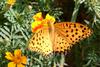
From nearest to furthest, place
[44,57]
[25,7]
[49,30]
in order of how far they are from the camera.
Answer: [49,30] < [44,57] < [25,7]

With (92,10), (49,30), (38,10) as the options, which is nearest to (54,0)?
(38,10)

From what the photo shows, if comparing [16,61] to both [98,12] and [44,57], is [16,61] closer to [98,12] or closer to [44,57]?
[44,57]

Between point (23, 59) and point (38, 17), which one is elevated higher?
point (38, 17)

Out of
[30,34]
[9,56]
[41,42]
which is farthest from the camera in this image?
[30,34]

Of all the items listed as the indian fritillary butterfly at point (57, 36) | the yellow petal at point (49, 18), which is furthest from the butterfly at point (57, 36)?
the yellow petal at point (49, 18)

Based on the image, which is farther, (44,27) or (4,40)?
(4,40)

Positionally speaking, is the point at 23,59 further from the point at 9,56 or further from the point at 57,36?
the point at 57,36

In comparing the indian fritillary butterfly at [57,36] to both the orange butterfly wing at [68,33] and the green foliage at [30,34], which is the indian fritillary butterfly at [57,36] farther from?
the green foliage at [30,34]

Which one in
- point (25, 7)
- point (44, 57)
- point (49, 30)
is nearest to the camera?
point (49, 30)

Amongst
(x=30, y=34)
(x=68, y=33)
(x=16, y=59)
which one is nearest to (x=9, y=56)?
(x=16, y=59)
